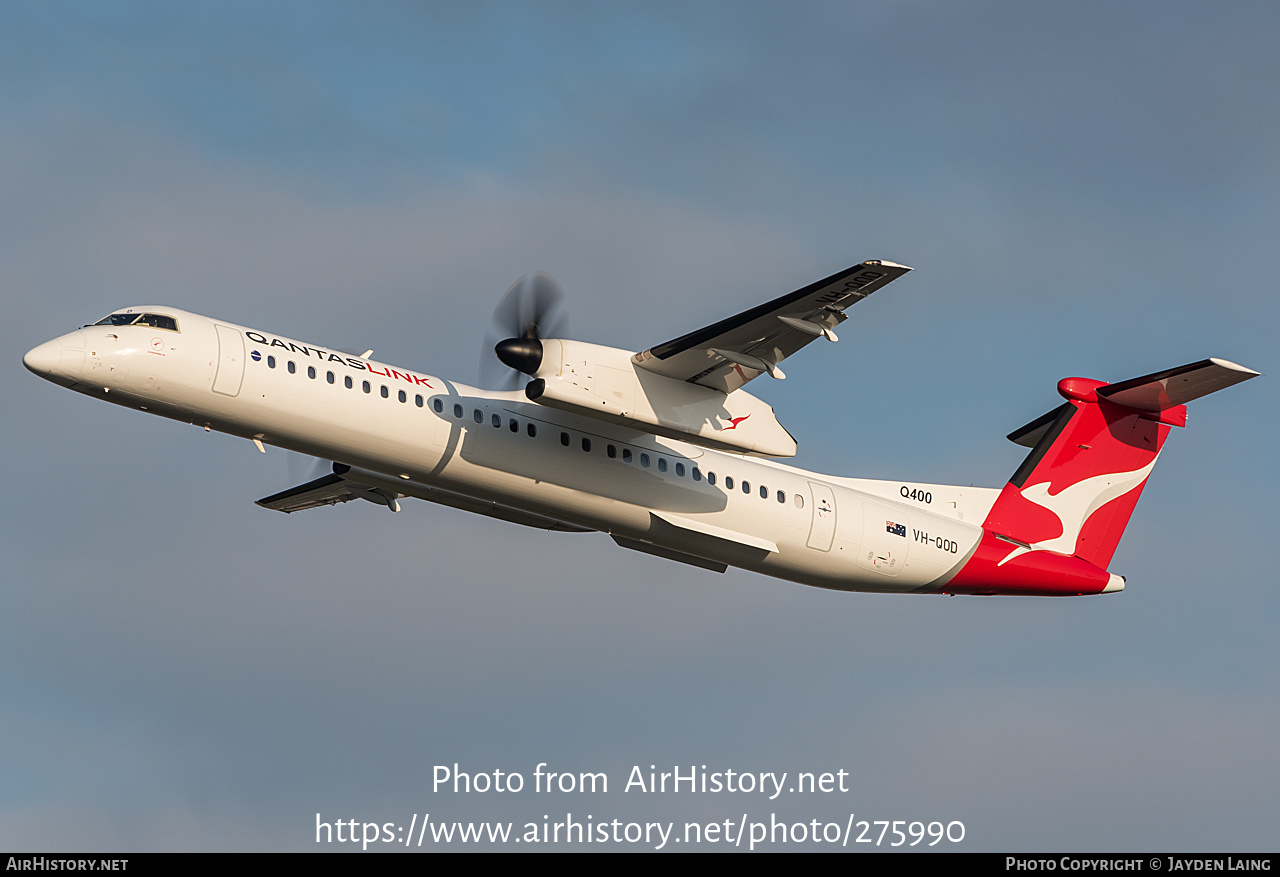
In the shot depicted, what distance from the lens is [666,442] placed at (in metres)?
20.8

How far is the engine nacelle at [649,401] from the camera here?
1878 cm

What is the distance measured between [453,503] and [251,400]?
14.2 ft

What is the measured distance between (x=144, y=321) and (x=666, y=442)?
778cm

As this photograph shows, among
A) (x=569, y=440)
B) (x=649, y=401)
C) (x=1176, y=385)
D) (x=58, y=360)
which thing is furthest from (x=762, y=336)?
(x=58, y=360)

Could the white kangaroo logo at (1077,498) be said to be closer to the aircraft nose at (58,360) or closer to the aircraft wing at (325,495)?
the aircraft wing at (325,495)

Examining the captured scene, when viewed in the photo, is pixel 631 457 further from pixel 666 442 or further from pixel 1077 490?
pixel 1077 490

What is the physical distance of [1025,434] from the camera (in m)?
25.1

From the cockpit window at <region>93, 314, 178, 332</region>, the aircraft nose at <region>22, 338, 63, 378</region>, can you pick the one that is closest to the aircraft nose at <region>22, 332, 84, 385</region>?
the aircraft nose at <region>22, 338, 63, 378</region>

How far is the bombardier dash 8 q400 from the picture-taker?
1786 centimetres

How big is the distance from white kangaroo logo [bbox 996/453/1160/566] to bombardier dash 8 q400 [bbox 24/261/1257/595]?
1.3 inches

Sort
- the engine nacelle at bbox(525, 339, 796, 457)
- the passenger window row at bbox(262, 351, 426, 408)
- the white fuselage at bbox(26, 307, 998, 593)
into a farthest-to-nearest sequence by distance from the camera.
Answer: the engine nacelle at bbox(525, 339, 796, 457) < the passenger window row at bbox(262, 351, 426, 408) < the white fuselage at bbox(26, 307, 998, 593)

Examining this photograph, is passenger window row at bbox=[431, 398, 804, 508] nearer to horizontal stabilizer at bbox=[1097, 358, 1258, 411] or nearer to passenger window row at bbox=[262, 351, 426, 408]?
passenger window row at bbox=[262, 351, 426, 408]

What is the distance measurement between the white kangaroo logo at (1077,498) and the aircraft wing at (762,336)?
23.6ft

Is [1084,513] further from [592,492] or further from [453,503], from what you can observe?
[453,503]
